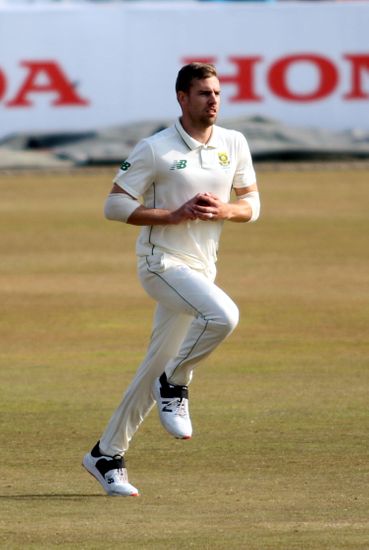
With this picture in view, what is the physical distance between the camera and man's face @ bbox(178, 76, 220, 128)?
6.95 metres

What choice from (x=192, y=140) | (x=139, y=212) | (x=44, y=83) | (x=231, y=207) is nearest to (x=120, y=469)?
(x=139, y=212)

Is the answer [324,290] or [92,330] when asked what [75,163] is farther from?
[92,330]

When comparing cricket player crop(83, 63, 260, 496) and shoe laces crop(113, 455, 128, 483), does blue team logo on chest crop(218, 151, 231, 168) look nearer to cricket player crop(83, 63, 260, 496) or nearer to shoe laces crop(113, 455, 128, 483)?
cricket player crop(83, 63, 260, 496)

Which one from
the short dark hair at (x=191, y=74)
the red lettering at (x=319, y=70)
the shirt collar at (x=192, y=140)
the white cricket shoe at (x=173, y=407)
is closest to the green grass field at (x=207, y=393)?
the white cricket shoe at (x=173, y=407)

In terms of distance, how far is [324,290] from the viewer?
14.6 m

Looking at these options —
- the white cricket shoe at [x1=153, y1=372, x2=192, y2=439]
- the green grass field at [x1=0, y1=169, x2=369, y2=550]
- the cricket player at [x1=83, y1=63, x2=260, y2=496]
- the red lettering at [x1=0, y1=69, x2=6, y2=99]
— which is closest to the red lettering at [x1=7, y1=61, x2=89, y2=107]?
the red lettering at [x1=0, y1=69, x2=6, y2=99]

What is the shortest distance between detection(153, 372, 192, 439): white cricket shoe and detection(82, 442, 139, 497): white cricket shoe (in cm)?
32

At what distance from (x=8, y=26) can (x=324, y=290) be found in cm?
1052

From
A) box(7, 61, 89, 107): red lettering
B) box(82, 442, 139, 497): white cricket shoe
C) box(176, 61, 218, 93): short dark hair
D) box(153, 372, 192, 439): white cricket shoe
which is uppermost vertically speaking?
box(176, 61, 218, 93): short dark hair

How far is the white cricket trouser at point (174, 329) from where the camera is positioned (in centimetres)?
688

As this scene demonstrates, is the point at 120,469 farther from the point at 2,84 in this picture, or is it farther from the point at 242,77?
the point at 2,84

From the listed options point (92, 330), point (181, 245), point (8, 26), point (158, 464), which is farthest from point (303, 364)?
point (8, 26)

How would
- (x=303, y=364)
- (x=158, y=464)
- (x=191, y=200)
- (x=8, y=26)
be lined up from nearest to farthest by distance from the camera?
(x=191, y=200) < (x=158, y=464) < (x=303, y=364) < (x=8, y=26)

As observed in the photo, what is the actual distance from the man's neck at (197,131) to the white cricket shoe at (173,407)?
1140mm
